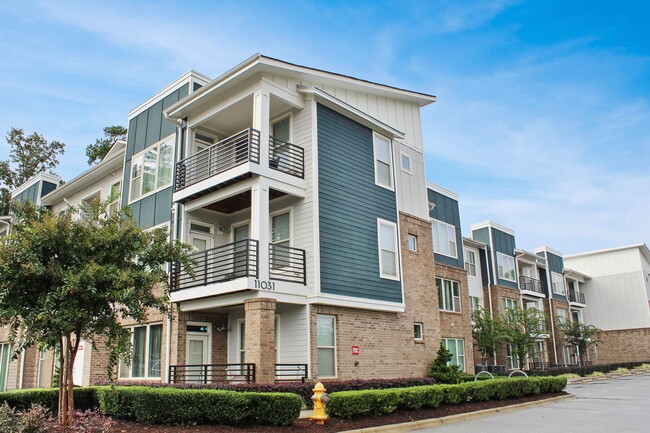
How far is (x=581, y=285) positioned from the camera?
5428 centimetres

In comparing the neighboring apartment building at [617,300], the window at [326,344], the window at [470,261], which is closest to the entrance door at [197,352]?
the window at [326,344]

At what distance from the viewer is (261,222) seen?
15.3 m

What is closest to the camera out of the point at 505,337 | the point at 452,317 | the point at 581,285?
the point at 452,317

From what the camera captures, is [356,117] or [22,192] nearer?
[356,117]

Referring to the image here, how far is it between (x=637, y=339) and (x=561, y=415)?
41.0 m

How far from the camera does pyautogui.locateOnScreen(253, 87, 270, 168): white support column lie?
15984mm

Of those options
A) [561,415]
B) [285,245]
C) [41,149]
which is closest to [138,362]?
[285,245]

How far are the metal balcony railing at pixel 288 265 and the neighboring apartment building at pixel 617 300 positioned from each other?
131 feet

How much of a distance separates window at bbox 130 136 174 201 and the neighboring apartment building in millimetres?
40580

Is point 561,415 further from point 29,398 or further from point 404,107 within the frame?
point 29,398

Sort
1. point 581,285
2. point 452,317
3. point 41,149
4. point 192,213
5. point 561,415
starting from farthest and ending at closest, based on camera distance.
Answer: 1. point 581,285
2. point 41,149
3. point 452,317
4. point 192,213
5. point 561,415

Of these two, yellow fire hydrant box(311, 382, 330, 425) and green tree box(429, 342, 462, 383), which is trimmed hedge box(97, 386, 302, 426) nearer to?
yellow fire hydrant box(311, 382, 330, 425)

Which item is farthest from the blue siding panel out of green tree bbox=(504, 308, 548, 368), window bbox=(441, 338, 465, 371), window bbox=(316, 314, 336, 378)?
green tree bbox=(504, 308, 548, 368)

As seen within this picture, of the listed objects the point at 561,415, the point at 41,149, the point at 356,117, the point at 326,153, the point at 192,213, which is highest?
the point at 41,149
